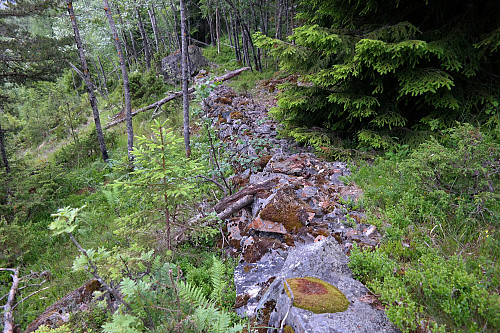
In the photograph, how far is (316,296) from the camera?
2.41 m

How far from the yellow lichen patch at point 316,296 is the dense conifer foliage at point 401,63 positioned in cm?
390

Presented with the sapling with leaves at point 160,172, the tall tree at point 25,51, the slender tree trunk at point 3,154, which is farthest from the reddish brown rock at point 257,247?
the tall tree at point 25,51

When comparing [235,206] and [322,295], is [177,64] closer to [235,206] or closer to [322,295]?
[235,206]

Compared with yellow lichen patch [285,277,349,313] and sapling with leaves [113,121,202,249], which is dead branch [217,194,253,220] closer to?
sapling with leaves [113,121,202,249]

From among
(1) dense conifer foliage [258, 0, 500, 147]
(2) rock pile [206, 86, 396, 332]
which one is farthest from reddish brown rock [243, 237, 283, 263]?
(1) dense conifer foliage [258, 0, 500, 147]

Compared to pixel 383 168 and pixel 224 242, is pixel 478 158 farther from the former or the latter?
pixel 224 242

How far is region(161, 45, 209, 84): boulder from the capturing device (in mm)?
20375

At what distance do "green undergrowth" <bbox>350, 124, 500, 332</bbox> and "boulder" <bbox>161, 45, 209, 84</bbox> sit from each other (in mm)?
19285

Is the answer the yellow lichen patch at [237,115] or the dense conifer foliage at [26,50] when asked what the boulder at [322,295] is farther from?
the dense conifer foliage at [26,50]

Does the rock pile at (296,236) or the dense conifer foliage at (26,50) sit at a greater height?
the dense conifer foliage at (26,50)

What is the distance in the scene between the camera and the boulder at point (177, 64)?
20375mm

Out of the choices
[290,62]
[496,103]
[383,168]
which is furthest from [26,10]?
[496,103]

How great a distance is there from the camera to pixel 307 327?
2105 millimetres

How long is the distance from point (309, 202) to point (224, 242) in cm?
168
